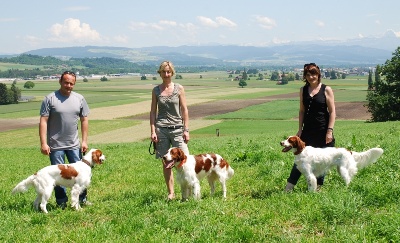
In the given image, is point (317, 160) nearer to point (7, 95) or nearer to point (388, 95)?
point (388, 95)

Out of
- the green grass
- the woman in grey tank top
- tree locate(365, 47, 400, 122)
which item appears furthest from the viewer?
tree locate(365, 47, 400, 122)

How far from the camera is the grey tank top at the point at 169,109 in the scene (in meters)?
8.81

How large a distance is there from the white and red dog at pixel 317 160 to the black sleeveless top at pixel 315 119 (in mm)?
342

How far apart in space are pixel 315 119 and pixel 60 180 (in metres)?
5.32

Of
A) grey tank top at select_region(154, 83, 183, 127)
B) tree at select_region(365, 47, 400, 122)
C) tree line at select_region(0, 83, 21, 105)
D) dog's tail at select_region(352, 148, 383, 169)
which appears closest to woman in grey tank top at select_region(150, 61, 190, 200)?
grey tank top at select_region(154, 83, 183, 127)

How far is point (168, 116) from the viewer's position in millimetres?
8945

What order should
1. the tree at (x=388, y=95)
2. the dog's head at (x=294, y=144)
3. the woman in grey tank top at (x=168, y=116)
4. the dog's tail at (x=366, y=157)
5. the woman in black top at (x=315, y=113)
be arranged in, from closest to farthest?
the dog's head at (x=294, y=144) → the woman in black top at (x=315, y=113) → the dog's tail at (x=366, y=157) → the woman in grey tank top at (x=168, y=116) → the tree at (x=388, y=95)

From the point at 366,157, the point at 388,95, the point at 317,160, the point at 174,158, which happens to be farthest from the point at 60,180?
the point at 388,95

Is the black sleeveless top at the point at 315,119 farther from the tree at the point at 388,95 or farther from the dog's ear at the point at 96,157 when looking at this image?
the tree at the point at 388,95

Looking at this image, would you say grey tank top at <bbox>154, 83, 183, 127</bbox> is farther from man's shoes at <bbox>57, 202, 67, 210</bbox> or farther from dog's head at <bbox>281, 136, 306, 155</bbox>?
man's shoes at <bbox>57, 202, 67, 210</bbox>

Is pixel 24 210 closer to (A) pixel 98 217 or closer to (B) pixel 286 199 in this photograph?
(A) pixel 98 217

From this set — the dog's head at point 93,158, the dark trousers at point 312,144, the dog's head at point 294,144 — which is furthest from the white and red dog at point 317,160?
the dog's head at point 93,158

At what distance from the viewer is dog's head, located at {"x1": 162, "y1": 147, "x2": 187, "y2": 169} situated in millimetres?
8492

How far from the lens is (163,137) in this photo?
9.03 m
